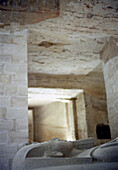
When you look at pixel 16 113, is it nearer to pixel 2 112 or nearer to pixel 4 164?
pixel 2 112

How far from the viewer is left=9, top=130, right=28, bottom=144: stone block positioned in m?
3.68

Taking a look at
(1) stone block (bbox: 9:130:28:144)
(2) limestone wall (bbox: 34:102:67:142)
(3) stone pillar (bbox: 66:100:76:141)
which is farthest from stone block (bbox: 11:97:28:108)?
(2) limestone wall (bbox: 34:102:67:142)

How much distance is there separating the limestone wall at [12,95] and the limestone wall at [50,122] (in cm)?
481

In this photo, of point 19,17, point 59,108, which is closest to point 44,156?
point 19,17

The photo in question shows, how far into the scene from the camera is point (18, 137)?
371 centimetres

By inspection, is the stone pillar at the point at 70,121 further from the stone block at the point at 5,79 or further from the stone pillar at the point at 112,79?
the stone block at the point at 5,79

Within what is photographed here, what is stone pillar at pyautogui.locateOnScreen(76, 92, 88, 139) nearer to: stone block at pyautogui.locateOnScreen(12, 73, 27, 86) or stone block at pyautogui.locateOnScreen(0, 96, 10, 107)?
stone block at pyautogui.locateOnScreen(12, 73, 27, 86)

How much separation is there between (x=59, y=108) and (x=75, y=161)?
7.12 meters

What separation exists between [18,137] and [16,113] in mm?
389

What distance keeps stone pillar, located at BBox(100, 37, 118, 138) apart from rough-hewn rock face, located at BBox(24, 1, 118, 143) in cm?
24

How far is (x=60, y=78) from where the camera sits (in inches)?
282

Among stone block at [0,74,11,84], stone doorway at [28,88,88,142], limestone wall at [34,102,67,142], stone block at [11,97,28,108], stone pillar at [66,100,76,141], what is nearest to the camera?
stone block at [11,97,28,108]

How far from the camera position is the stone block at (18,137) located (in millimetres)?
3684

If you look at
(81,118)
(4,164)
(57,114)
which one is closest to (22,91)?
(4,164)
